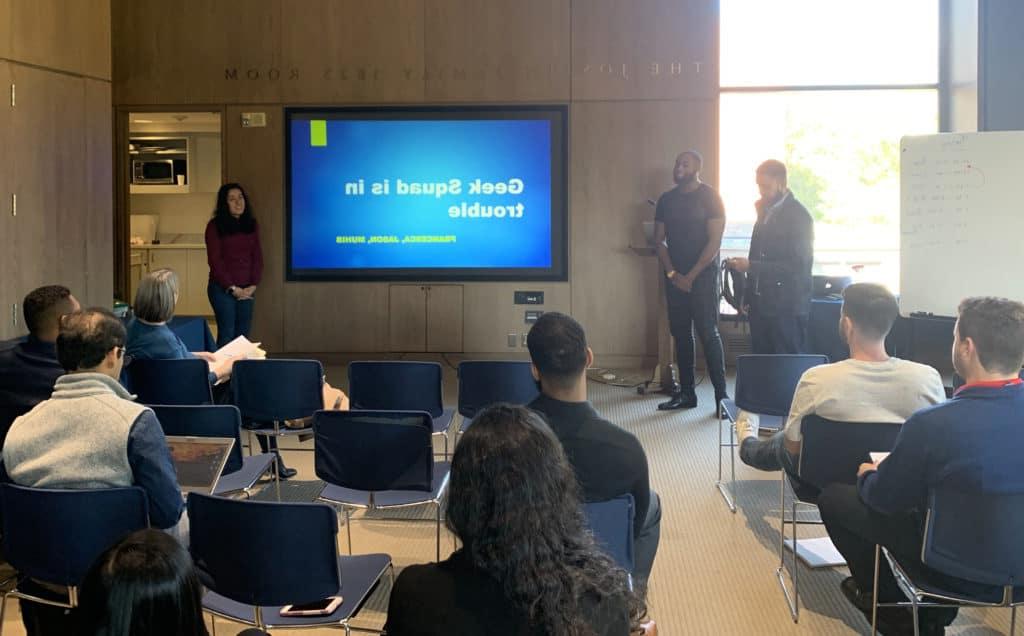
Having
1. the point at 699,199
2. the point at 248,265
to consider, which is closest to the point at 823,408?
the point at 699,199

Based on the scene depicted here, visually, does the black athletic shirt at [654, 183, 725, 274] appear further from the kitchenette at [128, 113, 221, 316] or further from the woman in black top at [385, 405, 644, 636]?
the kitchenette at [128, 113, 221, 316]

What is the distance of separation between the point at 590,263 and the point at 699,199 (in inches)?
80.2

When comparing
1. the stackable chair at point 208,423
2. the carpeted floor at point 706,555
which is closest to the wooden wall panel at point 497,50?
the carpeted floor at point 706,555

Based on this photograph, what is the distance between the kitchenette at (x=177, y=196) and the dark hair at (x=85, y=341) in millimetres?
10280

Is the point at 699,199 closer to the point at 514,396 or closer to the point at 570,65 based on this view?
the point at 570,65

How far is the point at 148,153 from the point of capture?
13008 mm

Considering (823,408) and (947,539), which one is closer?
(947,539)

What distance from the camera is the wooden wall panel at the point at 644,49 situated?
345 inches

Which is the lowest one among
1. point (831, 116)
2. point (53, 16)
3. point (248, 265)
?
point (248, 265)

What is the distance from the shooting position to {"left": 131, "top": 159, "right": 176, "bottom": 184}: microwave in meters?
12.9

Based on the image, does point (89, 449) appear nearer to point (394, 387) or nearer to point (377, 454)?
point (377, 454)

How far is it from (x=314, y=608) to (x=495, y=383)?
2167mm

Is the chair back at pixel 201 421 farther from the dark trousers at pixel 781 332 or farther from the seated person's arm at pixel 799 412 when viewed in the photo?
the dark trousers at pixel 781 332

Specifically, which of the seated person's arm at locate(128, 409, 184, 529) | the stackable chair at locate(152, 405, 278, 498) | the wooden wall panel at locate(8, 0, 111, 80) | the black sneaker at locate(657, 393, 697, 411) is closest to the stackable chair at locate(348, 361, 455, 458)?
the stackable chair at locate(152, 405, 278, 498)
